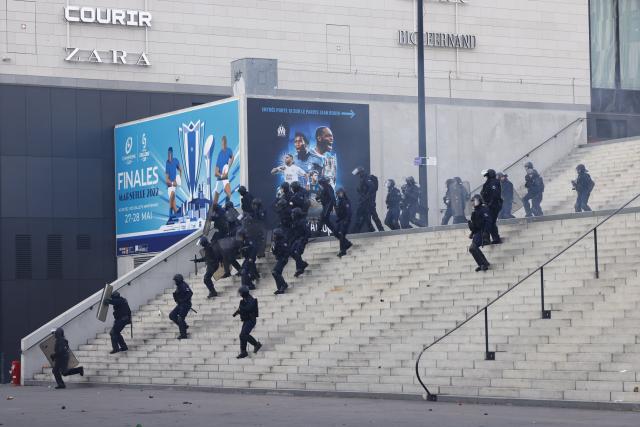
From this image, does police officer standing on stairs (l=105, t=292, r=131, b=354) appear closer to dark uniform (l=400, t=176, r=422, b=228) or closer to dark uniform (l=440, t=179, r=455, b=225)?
dark uniform (l=400, t=176, r=422, b=228)

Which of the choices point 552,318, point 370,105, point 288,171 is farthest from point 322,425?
point 370,105

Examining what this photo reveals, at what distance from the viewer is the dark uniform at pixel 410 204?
1384 inches

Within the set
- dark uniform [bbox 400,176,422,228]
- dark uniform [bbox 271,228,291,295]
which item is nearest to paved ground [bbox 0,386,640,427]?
dark uniform [bbox 271,228,291,295]

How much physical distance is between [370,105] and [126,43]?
7471mm

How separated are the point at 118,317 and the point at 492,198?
862cm

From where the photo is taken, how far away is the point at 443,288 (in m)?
28.2

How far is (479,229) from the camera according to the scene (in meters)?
28.3

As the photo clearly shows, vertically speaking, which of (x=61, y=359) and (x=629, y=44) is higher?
(x=629, y=44)

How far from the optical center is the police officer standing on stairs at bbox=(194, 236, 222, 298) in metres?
33.2

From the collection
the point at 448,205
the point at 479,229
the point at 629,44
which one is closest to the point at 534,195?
the point at 479,229

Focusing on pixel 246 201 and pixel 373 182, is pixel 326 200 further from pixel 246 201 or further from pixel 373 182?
pixel 246 201

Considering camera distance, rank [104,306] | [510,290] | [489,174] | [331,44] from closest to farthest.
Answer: [510,290] → [489,174] → [104,306] → [331,44]

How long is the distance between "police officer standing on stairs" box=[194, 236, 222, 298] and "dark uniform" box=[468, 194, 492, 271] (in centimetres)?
722

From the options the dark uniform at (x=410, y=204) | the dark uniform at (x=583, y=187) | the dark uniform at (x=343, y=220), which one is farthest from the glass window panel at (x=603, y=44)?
the dark uniform at (x=343, y=220)
